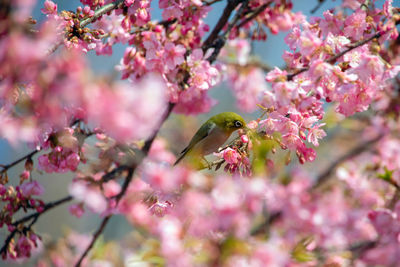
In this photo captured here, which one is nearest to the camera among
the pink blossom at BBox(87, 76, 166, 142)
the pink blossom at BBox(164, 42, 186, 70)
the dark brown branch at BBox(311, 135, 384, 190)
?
the pink blossom at BBox(87, 76, 166, 142)

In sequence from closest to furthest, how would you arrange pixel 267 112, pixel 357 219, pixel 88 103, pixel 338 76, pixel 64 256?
pixel 88 103
pixel 357 219
pixel 338 76
pixel 267 112
pixel 64 256

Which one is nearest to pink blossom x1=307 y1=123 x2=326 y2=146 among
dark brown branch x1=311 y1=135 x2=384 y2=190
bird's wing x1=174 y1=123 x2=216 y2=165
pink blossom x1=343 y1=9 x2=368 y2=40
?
pink blossom x1=343 y1=9 x2=368 y2=40

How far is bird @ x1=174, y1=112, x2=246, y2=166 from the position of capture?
67.1 inches

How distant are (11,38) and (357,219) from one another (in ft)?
2.86

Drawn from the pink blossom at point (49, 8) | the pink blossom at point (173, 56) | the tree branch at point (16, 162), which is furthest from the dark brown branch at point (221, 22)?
the tree branch at point (16, 162)

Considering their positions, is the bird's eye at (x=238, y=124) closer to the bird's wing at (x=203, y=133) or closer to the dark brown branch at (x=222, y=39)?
the bird's wing at (x=203, y=133)

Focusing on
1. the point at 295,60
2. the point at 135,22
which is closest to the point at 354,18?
the point at 295,60

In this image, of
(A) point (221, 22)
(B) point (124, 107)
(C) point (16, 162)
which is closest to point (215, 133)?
(A) point (221, 22)

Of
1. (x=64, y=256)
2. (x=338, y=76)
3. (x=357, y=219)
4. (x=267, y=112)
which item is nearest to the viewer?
(x=357, y=219)

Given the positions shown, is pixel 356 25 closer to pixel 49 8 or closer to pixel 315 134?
pixel 315 134

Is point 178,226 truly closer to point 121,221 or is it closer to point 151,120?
point 151,120

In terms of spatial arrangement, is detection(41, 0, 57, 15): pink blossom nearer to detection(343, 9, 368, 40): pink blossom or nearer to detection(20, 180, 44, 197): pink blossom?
detection(20, 180, 44, 197): pink blossom

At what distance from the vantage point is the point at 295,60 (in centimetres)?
143

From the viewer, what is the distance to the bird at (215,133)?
1705 mm
